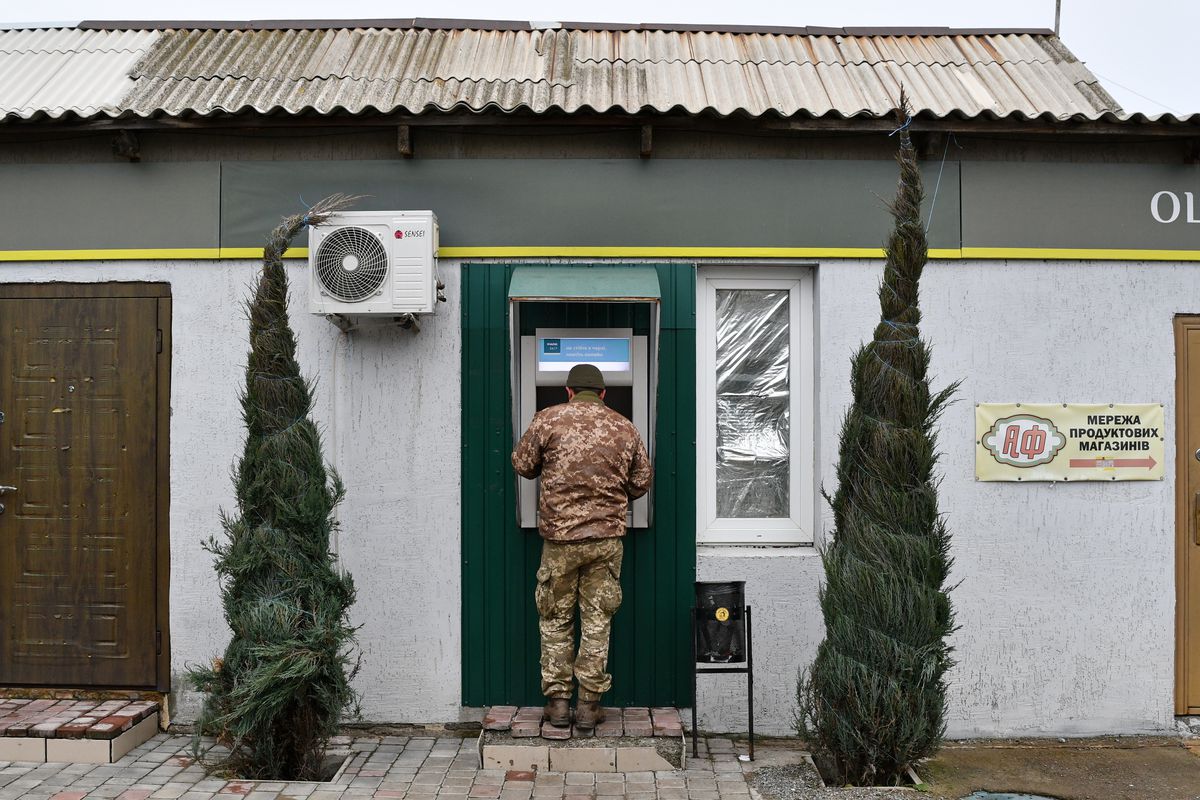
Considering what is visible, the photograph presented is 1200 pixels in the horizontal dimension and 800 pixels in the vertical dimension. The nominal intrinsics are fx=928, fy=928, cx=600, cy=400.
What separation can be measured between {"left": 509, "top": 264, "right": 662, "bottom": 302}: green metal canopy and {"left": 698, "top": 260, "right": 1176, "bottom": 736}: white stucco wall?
3.55ft

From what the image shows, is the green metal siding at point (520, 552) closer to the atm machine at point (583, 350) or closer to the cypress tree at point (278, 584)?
the atm machine at point (583, 350)

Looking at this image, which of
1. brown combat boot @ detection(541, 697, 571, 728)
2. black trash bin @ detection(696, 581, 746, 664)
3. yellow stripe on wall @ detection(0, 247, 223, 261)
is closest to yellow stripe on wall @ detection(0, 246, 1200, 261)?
yellow stripe on wall @ detection(0, 247, 223, 261)

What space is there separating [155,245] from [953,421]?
4.79 m

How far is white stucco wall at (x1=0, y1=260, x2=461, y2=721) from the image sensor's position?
5.41 m

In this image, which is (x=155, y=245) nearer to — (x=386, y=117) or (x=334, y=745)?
(x=386, y=117)

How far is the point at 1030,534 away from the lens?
542 centimetres

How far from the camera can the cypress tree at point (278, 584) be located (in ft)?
14.5

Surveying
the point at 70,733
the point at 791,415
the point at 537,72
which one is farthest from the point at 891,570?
the point at 70,733

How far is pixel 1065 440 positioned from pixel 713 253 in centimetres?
233

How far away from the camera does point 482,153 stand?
546cm

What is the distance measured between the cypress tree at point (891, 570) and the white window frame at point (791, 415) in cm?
103

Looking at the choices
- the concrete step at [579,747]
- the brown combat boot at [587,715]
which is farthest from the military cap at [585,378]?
the concrete step at [579,747]

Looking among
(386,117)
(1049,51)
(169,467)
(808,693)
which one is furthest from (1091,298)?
(169,467)

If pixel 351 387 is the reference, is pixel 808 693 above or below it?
below
